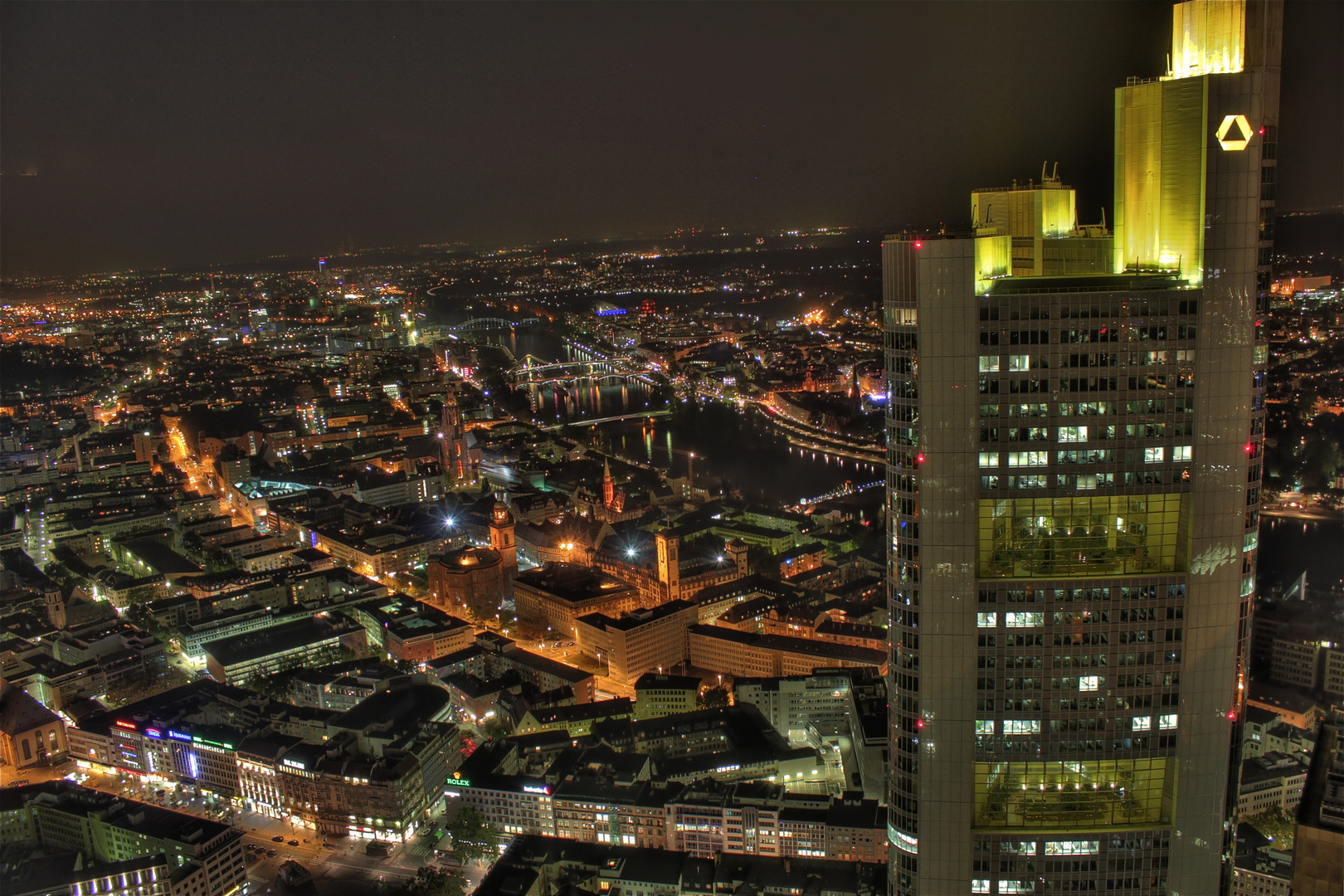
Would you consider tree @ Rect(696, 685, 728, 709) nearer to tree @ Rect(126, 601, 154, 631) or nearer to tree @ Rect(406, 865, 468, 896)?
tree @ Rect(406, 865, 468, 896)

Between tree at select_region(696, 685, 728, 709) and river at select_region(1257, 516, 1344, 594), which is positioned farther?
river at select_region(1257, 516, 1344, 594)

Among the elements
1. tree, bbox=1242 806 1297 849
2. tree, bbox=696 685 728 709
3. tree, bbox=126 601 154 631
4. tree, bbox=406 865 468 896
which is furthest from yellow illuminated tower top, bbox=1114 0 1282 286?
tree, bbox=126 601 154 631

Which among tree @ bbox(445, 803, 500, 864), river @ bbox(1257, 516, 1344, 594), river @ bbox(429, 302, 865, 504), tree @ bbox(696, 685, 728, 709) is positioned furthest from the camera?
river @ bbox(429, 302, 865, 504)

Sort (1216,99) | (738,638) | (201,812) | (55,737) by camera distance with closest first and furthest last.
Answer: (1216,99) < (201,812) < (55,737) < (738,638)

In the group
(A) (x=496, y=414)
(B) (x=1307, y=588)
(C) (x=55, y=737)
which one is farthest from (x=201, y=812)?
(A) (x=496, y=414)

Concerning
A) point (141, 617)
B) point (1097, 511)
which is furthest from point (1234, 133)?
point (141, 617)

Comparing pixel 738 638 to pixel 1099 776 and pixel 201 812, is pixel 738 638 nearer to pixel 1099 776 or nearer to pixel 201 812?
pixel 201 812
